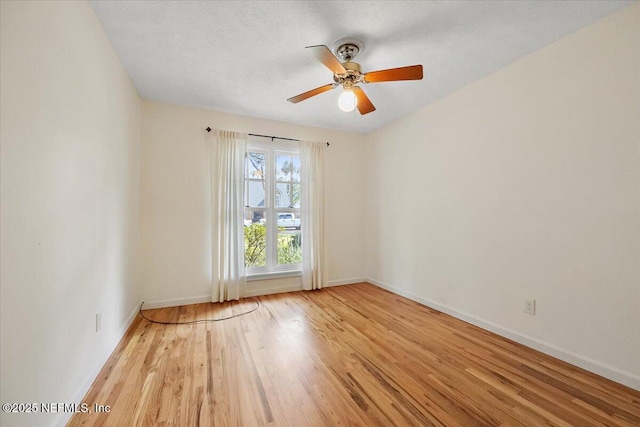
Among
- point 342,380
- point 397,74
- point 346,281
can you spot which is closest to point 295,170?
point 346,281

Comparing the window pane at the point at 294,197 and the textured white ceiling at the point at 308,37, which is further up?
the textured white ceiling at the point at 308,37

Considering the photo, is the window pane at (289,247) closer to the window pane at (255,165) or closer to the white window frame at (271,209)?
the white window frame at (271,209)

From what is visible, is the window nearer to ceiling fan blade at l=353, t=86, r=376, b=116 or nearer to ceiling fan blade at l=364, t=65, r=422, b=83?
ceiling fan blade at l=353, t=86, r=376, b=116

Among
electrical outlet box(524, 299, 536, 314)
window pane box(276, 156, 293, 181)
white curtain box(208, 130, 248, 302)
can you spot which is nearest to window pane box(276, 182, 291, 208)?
window pane box(276, 156, 293, 181)

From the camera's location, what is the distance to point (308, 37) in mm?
2012

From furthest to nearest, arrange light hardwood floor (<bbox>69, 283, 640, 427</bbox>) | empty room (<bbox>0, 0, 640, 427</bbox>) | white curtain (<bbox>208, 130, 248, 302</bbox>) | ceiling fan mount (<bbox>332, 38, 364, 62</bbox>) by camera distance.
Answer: white curtain (<bbox>208, 130, 248, 302</bbox>)
ceiling fan mount (<bbox>332, 38, 364, 62</bbox>)
light hardwood floor (<bbox>69, 283, 640, 427</bbox>)
empty room (<bbox>0, 0, 640, 427</bbox>)

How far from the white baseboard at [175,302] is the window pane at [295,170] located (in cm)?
203

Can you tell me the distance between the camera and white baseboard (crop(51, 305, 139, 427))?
4.45 feet

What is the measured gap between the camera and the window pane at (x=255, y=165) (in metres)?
3.72

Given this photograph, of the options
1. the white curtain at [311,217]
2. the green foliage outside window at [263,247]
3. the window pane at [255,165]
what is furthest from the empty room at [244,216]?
the white curtain at [311,217]

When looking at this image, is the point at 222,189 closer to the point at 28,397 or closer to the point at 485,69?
the point at 28,397

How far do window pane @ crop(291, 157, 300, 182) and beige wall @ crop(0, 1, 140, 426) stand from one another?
2.23m

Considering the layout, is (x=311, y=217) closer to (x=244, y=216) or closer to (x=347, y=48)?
(x=244, y=216)

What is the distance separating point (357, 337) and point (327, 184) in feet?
7.80
